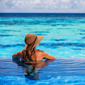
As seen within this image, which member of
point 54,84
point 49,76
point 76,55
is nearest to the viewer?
point 54,84

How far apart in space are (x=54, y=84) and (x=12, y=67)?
125 cm

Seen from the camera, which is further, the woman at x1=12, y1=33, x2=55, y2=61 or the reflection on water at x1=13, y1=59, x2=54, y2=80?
the woman at x1=12, y1=33, x2=55, y2=61

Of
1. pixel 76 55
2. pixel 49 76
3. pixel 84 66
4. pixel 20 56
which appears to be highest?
pixel 76 55

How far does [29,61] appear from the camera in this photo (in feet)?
13.8

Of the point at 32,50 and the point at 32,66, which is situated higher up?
the point at 32,50

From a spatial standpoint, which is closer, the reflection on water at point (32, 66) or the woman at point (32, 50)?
the reflection on water at point (32, 66)

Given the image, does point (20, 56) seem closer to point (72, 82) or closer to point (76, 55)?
point (72, 82)

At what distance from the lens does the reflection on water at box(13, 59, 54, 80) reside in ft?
11.5

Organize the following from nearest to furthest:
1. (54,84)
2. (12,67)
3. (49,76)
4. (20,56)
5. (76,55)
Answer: (54,84) < (49,76) < (12,67) < (20,56) < (76,55)

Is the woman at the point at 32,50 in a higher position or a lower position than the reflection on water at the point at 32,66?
higher

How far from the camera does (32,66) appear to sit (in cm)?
406

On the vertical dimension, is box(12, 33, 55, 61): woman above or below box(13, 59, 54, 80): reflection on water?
above

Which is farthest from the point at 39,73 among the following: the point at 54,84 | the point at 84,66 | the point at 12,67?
the point at 84,66

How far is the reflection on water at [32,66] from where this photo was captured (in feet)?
11.5
